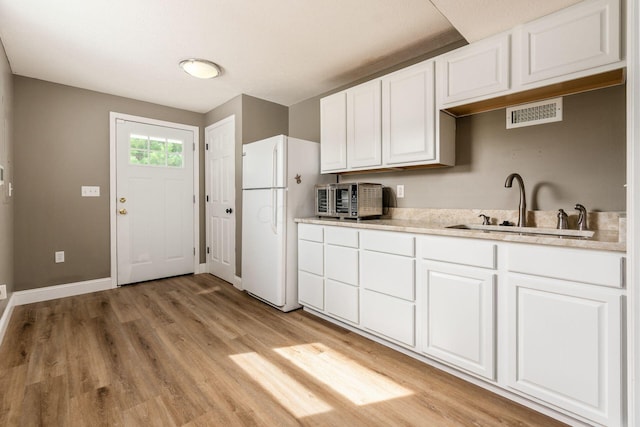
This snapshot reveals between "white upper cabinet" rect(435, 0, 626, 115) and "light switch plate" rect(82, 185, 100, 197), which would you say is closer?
"white upper cabinet" rect(435, 0, 626, 115)

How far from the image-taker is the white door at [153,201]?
3.74 meters

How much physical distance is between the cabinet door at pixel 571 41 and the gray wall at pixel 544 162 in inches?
14.1

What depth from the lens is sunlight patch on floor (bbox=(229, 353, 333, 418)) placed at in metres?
1.58

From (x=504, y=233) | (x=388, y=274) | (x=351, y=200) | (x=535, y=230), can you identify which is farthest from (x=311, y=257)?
(x=535, y=230)

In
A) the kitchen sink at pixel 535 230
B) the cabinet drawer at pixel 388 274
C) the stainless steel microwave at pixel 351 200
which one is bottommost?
the cabinet drawer at pixel 388 274

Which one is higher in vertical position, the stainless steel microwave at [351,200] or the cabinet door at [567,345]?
the stainless steel microwave at [351,200]

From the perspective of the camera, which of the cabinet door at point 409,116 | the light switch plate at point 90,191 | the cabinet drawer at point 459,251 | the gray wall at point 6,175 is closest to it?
the cabinet drawer at point 459,251

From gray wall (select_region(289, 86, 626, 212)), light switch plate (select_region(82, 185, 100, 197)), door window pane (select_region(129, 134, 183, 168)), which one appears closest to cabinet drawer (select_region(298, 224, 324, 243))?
gray wall (select_region(289, 86, 626, 212))

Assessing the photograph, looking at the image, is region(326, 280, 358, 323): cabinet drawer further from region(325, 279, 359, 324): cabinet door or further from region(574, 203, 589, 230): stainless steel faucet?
region(574, 203, 589, 230): stainless steel faucet

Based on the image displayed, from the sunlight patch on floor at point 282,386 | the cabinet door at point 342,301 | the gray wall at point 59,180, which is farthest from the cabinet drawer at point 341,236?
the gray wall at point 59,180

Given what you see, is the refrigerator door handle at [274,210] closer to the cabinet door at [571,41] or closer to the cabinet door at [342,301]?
the cabinet door at [342,301]

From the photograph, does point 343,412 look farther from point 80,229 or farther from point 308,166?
point 80,229

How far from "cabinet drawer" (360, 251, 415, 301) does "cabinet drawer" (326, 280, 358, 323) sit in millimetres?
163

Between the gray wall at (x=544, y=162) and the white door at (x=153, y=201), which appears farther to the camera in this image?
the white door at (x=153, y=201)
